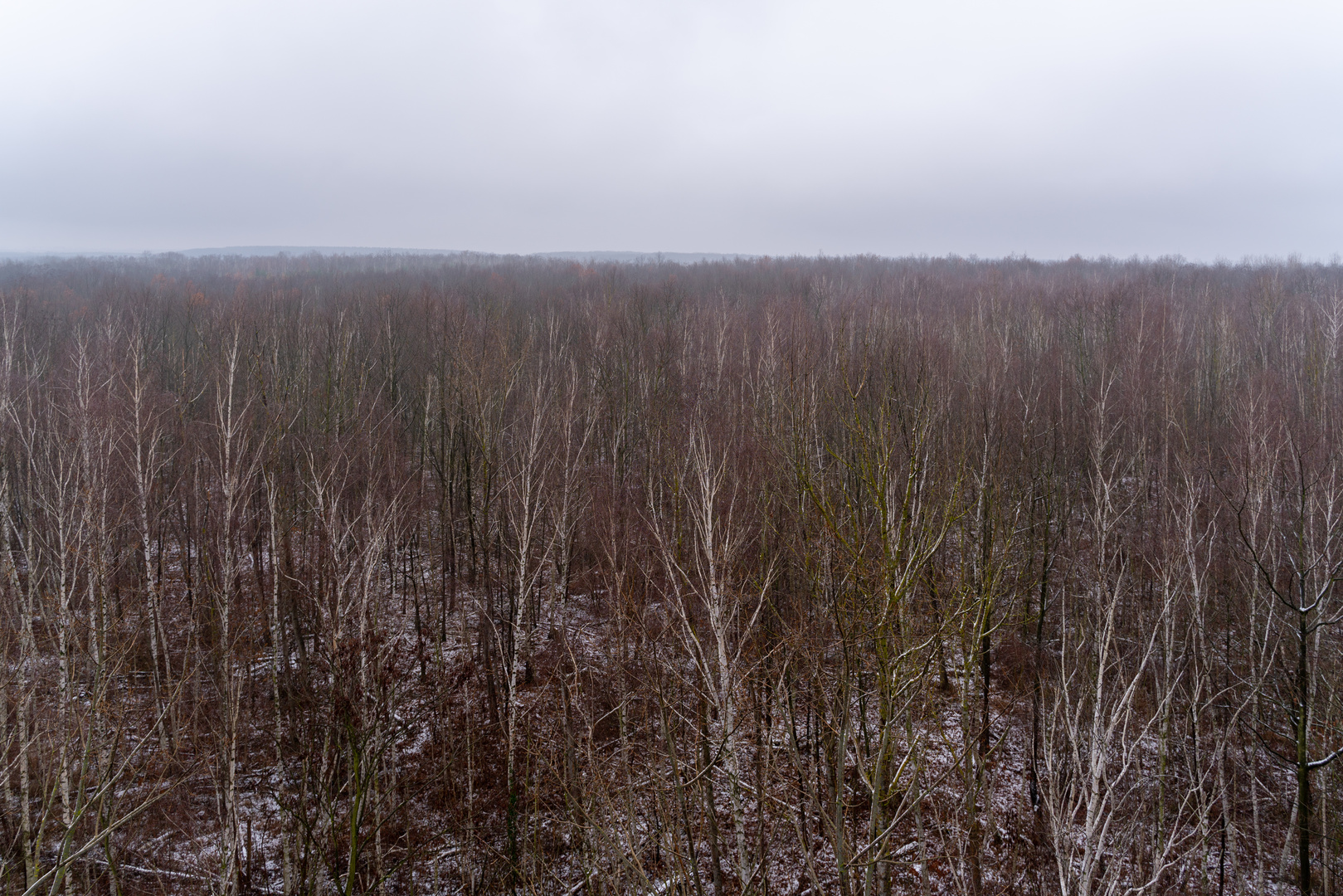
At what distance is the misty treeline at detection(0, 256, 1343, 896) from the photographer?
9430mm

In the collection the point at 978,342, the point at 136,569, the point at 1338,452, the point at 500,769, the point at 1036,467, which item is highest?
the point at 978,342

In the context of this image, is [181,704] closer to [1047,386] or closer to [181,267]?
[1047,386]

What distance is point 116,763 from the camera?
14.0m

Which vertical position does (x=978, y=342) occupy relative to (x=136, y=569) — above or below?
above

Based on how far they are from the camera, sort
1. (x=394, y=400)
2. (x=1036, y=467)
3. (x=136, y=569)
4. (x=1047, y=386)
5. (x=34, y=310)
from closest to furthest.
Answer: (x=136, y=569)
(x=1036, y=467)
(x=1047, y=386)
(x=394, y=400)
(x=34, y=310)

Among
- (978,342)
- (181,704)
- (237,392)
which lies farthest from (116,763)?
(978,342)

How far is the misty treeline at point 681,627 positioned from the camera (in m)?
9.43

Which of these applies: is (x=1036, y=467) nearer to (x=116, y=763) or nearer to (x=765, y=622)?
(x=765, y=622)

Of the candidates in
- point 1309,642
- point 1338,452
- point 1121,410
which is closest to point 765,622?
point 1309,642

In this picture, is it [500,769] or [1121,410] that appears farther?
[1121,410]

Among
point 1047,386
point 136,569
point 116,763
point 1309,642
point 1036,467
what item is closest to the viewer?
point 1309,642

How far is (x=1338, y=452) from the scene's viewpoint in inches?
587

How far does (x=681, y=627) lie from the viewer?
15297 mm

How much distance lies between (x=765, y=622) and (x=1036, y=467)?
11465mm
